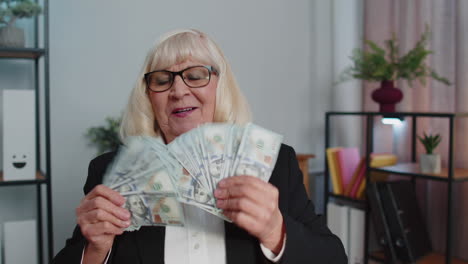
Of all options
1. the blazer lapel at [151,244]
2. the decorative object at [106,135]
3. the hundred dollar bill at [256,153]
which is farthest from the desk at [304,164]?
the hundred dollar bill at [256,153]

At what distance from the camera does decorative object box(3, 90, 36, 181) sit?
2047 millimetres

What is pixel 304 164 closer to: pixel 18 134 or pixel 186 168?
pixel 18 134

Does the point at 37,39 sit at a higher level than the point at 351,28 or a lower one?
lower

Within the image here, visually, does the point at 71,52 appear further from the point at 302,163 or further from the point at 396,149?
the point at 396,149

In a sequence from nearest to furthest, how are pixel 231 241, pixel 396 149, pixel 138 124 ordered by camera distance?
pixel 231 241, pixel 138 124, pixel 396 149

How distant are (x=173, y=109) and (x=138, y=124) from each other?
183 millimetres

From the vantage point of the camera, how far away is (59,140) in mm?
2480

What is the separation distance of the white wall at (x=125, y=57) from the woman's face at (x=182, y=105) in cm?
124

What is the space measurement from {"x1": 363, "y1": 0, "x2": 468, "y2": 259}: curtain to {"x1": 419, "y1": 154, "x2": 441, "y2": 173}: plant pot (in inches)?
11.9

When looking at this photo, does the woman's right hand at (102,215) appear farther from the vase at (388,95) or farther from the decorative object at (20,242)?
the vase at (388,95)

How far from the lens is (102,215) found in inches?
41.6

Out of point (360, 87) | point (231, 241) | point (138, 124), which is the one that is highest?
point (360, 87)

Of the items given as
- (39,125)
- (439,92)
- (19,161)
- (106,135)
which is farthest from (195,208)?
(439,92)

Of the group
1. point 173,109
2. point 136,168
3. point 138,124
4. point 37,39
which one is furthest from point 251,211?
point 37,39
